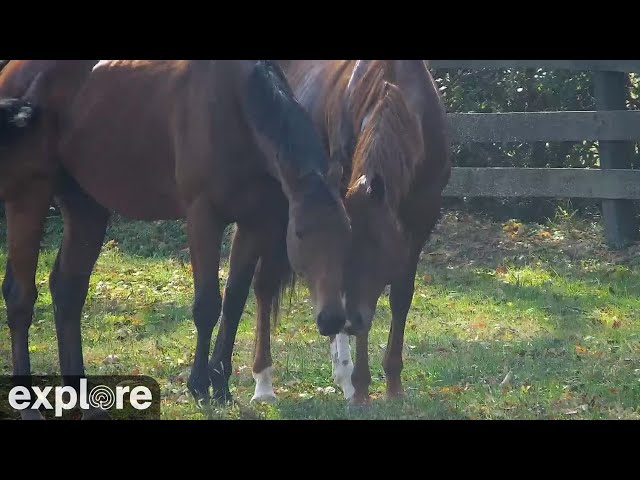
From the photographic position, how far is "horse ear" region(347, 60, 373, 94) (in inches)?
220

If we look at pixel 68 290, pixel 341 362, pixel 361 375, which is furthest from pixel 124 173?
pixel 361 375

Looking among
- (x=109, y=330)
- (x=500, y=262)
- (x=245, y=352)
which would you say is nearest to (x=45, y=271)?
(x=109, y=330)

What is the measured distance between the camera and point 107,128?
5613mm

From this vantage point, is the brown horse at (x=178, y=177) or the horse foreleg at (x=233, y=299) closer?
the brown horse at (x=178, y=177)

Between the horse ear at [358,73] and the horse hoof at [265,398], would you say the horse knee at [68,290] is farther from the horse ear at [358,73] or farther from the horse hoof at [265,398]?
the horse ear at [358,73]

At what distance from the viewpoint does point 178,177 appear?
536cm

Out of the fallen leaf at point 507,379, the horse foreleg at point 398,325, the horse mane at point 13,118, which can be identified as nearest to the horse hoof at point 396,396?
the horse foreleg at point 398,325

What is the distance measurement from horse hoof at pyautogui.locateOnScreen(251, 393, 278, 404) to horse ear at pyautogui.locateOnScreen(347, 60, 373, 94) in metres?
1.71

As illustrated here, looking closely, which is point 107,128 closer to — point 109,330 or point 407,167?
point 407,167

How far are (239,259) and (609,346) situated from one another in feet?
8.13

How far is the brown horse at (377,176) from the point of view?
5.07 meters

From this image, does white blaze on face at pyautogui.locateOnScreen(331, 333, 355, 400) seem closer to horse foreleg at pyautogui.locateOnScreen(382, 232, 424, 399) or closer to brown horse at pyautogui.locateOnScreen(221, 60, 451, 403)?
brown horse at pyautogui.locateOnScreen(221, 60, 451, 403)

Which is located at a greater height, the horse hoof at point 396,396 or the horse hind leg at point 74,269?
the horse hind leg at point 74,269

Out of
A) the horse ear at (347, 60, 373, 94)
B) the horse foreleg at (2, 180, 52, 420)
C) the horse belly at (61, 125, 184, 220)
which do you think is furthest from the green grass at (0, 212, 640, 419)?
the horse ear at (347, 60, 373, 94)
